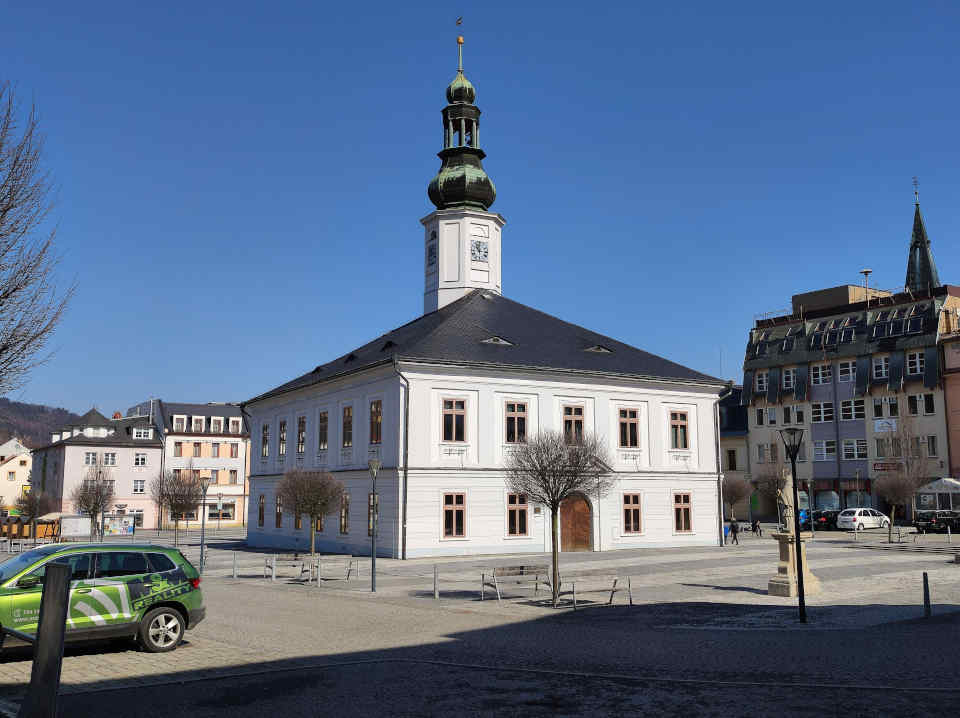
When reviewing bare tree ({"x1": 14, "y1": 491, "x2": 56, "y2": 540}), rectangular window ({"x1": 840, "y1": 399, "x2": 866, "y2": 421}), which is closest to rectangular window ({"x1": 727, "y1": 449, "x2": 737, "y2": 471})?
rectangular window ({"x1": 840, "y1": 399, "x2": 866, "y2": 421})

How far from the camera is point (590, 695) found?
1012cm

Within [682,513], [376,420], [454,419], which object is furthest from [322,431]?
[682,513]

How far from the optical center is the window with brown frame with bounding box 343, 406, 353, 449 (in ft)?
125

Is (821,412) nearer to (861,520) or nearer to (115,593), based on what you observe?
(861,520)

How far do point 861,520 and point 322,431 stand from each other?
32.4 meters

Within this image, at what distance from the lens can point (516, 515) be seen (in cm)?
3609

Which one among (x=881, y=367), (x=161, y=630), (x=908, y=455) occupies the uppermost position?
(x=881, y=367)

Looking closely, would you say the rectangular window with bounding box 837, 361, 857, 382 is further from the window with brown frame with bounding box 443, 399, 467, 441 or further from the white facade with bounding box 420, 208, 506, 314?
the window with brown frame with bounding box 443, 399, 467, 441

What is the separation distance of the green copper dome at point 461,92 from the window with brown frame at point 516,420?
19290mm

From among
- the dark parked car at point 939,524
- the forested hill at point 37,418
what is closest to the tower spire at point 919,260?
the dark parked car at point 939,524

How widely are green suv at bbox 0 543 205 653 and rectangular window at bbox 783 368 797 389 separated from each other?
210 feet

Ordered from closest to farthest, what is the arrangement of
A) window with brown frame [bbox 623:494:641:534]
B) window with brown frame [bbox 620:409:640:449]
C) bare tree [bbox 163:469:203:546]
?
window with brown frame [bbox 623:494:641:534] → window with brown frame [bbox 620:409:640:449] → bare tree [bbox 163:469:203:546]

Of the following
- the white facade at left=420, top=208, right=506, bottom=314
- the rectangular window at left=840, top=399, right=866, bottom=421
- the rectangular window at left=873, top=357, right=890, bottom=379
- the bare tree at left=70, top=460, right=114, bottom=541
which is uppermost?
the white facade at left=420, top=208, right=506, bottom=314

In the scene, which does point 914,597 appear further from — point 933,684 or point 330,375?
point 330,375
